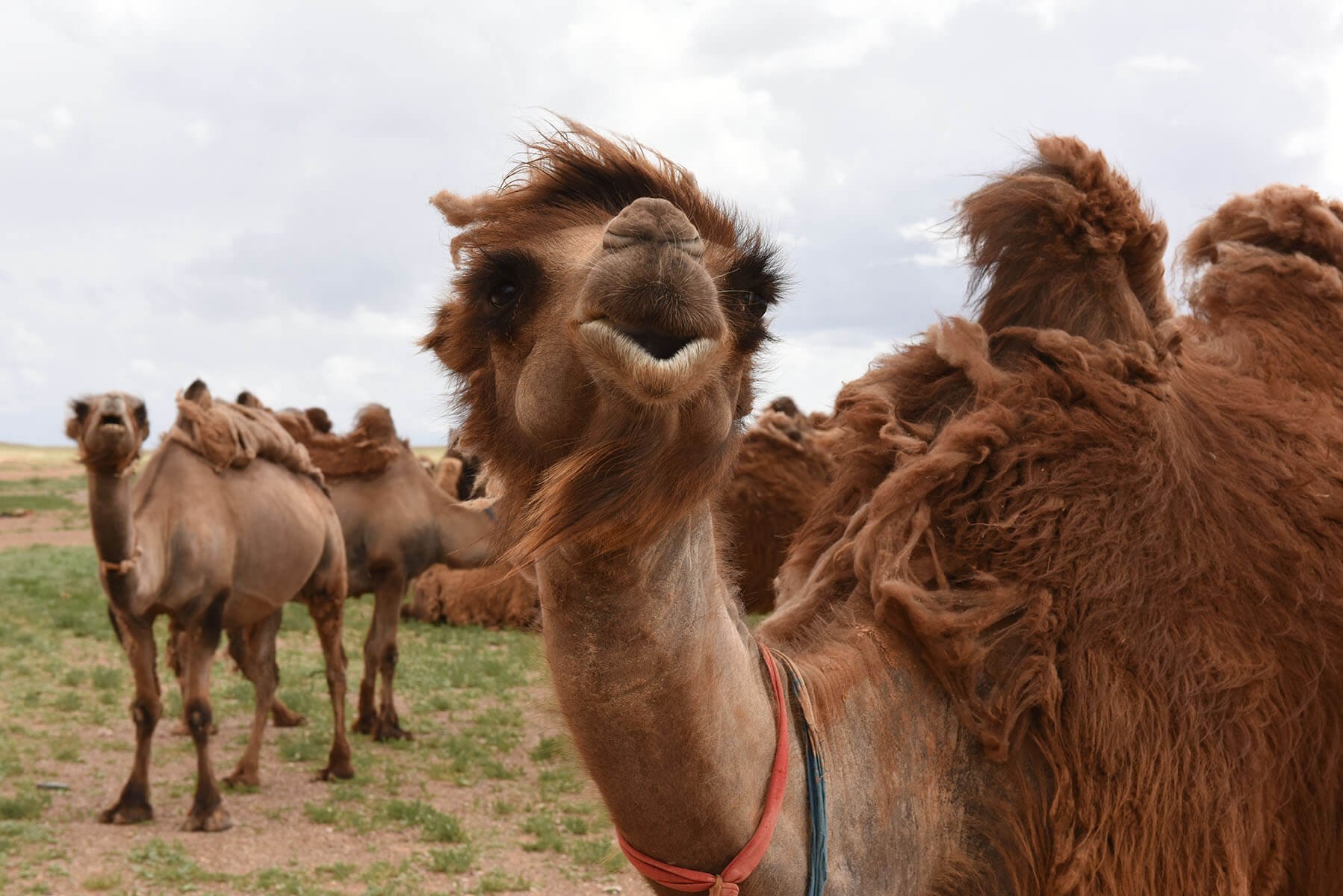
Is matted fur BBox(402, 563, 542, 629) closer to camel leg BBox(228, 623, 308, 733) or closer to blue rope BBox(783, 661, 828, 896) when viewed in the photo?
camel leg BBox(228, 623, 308, 733)

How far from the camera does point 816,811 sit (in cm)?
207

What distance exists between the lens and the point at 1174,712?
237cm

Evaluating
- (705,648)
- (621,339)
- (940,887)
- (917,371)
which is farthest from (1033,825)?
(621,339)

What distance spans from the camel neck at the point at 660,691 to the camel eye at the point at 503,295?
397 millimetres

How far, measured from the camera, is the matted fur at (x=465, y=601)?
1481 cm

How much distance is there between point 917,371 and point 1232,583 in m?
0.94

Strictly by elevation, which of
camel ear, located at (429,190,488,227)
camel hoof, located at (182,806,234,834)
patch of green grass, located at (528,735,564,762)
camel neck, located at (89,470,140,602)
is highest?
camel ear, located at (429,190,488,227)

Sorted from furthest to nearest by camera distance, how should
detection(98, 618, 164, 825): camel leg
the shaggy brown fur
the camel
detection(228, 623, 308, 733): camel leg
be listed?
the shaggy brown fur → detection(228, 623, 308, 733): camel leg → detection(98, 618, 164, 825): camel leg → the camel

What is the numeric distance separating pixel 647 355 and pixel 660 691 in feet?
1.93

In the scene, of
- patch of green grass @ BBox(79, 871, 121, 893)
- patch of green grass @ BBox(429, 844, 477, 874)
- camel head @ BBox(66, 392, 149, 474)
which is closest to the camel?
patch of green grass @ BBox(429, 844, 477, 874)

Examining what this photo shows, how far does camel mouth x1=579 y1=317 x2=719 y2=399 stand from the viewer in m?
1.54

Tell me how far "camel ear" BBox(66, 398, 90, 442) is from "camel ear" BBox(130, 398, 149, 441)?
30cm

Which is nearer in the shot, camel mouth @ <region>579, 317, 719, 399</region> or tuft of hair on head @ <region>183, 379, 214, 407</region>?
camel mouth @ <region>579, 317, 719, 399</region>

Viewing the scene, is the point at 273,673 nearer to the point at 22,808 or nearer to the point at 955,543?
the point at 22,808
